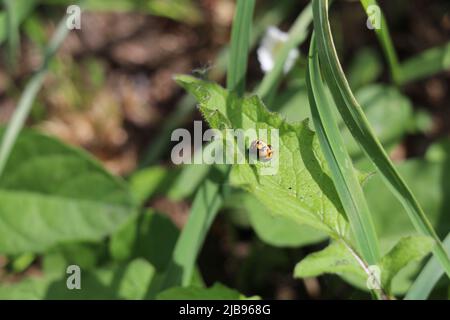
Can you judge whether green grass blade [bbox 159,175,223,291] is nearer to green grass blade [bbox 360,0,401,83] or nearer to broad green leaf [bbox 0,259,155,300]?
broad green leaf [bbox 0,259,155,300]

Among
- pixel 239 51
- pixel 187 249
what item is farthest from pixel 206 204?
pixel 239 51

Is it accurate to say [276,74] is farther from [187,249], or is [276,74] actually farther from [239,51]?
[187,249]

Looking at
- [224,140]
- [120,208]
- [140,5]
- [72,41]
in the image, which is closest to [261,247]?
[120,208]

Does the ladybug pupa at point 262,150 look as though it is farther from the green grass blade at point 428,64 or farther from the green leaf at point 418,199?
the green grass blade at point 428,64

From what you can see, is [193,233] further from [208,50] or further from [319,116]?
[208,50]

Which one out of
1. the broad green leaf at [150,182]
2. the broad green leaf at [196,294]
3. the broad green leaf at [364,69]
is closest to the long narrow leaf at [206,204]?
the broad green leaf at [196,294]

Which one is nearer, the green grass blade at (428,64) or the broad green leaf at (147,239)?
the broad green leaf at (147,239)
